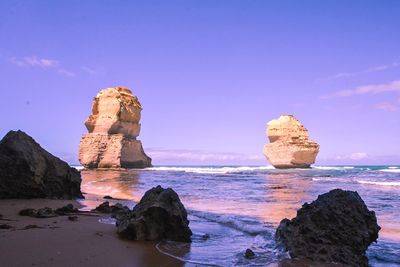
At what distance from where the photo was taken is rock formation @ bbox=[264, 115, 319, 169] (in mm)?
74562

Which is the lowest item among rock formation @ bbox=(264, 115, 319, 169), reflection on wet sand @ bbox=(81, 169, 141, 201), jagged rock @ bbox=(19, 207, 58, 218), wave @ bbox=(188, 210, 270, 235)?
reflection on wet sand @ bbox=(81, 169, 141, 201)

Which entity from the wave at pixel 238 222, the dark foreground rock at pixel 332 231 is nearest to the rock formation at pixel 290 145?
the wave at pixel 238 222

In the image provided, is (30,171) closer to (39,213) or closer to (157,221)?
(39,213)

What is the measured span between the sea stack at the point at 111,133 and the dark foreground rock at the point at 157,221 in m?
54.2

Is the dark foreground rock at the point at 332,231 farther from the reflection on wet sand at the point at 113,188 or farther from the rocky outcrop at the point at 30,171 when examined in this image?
the reflection on wet sand at the point at 113,188

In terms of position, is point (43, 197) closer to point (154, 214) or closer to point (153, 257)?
point (154, 214)

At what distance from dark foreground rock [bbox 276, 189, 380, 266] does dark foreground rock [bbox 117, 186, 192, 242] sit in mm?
1645

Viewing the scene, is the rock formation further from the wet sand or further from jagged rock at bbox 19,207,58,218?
the wet sand

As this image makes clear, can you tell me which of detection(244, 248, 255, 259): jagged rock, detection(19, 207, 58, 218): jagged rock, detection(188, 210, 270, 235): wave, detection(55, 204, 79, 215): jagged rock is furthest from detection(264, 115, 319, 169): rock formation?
detection(244, 248, 255, 259): jagged rock

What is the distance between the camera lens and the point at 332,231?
5.64 metres

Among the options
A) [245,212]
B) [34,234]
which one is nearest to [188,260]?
[34,234]

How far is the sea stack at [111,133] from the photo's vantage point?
60.4m

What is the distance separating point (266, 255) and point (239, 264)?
65 cm

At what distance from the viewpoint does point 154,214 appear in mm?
6316
